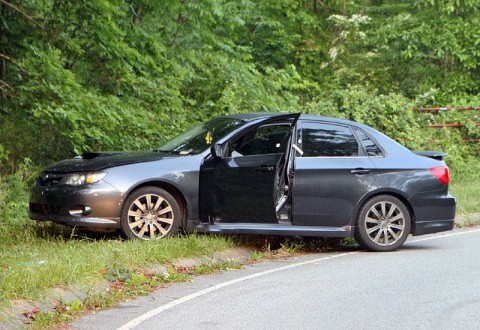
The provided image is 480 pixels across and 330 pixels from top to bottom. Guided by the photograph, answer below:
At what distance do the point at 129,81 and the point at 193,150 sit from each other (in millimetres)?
6236

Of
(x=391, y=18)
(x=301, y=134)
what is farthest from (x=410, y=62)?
(x=301, y=134)

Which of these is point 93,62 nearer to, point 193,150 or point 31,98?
point 31,98

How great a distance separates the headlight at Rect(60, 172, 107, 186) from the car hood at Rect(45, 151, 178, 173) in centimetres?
6

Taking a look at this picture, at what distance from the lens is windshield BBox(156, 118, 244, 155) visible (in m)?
13.6

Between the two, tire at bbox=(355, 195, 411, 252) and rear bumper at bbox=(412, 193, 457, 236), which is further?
rear bumper at bbox=(412, 193, 457, 236)

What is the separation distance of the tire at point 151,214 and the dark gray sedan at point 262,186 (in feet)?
0.04

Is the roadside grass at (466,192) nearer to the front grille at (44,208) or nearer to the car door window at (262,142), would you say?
the car door window at (262,142)

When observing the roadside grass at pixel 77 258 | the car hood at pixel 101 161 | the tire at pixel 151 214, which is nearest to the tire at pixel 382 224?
the roadside grass at pixel 77 258

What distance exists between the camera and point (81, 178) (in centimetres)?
1295

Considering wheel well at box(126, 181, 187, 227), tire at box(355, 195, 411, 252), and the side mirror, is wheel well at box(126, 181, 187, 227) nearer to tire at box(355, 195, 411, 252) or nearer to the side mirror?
the side mirror

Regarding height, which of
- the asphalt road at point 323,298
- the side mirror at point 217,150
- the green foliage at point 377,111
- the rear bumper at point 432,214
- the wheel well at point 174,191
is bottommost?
the asphalt road at point 323,298

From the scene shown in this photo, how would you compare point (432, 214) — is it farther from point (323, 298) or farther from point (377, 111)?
point (377, 111)

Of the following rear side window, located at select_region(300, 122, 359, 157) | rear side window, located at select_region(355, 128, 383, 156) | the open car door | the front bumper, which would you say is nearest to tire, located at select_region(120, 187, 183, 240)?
the front bumper

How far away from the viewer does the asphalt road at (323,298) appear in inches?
346
